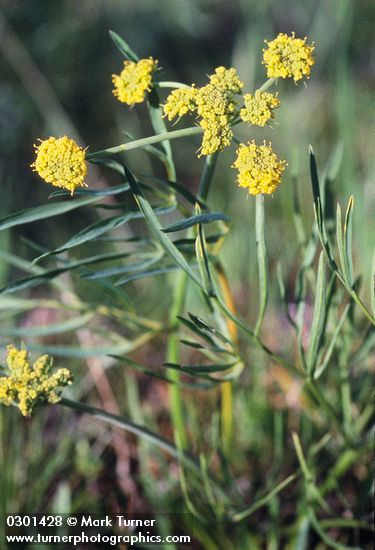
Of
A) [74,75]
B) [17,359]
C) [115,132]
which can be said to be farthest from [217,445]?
[74,75]

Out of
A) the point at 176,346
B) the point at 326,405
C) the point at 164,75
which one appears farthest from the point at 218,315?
the point at 164,75

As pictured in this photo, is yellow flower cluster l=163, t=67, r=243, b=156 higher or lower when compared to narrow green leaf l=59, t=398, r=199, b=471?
higher

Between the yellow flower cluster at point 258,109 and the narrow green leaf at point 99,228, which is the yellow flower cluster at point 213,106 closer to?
the yellow flower cluster at point 258,109

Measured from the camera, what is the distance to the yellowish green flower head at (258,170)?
640 mm

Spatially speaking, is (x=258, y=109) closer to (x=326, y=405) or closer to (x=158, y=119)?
(x=158, y=119)

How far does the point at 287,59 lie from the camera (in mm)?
699

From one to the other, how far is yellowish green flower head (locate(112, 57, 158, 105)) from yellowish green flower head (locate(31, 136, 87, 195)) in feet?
0.37

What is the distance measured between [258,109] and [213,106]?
5cm

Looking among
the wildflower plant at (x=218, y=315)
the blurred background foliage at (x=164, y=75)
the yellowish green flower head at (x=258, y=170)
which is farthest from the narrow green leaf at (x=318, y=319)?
the blurred background foliage at (x=164, y=75)

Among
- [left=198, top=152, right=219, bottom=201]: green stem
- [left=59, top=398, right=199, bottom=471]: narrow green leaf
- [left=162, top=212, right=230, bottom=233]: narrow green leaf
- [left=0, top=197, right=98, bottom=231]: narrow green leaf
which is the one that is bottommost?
[left=59, top=398, right=199, bottom=471]: narrow green leaf

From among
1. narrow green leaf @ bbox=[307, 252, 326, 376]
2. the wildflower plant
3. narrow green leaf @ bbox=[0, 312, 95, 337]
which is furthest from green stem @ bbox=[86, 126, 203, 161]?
narrow green leaf @ bbox=[0, 312, 95, 337]

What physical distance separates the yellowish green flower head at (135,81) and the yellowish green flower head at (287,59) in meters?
0.15

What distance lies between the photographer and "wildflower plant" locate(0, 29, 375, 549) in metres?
0.66

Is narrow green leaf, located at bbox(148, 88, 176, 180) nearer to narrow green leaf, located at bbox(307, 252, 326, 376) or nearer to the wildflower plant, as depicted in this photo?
the wildflower plant
